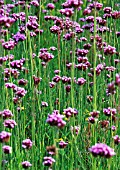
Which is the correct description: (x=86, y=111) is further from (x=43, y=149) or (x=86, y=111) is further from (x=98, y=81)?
(x=43, y=149)

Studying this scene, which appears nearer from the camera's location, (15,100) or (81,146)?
(15,100)

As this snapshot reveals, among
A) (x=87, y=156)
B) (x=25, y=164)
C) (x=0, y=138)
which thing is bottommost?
(x=87, y=156)

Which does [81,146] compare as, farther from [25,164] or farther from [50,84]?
[25,164]

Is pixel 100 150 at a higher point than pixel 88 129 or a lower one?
higher

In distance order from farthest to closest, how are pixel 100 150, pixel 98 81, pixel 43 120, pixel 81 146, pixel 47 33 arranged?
pixel 47 33 < pixel 98 81 < pixel 43 120 < pixel 81 146 < pixel 100 150

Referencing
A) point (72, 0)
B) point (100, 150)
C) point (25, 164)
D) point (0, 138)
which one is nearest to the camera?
point (100, 150)

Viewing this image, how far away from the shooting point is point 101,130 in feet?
13.6

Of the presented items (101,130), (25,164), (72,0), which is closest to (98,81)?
(101,130)

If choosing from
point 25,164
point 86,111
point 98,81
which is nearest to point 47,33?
point 98,81

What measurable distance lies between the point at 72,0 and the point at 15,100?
86 cm

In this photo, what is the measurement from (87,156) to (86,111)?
0.77m

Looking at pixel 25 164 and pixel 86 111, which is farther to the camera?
pixel 86 111

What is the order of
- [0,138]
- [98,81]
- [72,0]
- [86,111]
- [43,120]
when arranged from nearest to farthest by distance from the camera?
[0,138] → [72,0] → [43,120] → [86,111] → [98,81]

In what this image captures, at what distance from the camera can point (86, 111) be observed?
4551 millimetres
